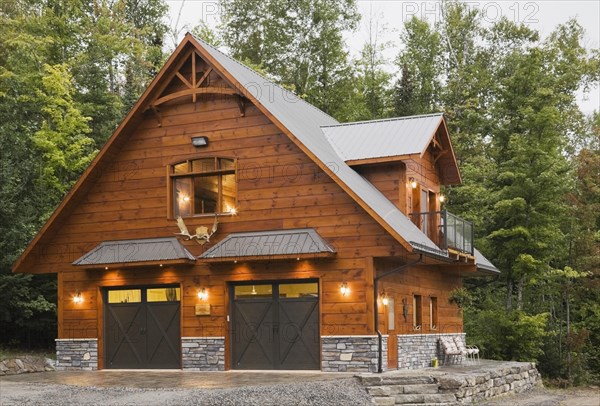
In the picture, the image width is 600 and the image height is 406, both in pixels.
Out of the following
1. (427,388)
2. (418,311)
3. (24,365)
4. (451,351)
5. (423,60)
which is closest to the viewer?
(427,388)

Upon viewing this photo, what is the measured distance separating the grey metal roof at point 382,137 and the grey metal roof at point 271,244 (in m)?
3.05

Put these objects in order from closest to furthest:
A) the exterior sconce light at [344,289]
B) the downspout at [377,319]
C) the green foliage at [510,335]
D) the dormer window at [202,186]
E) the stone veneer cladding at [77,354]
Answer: the downspout at [377,319] < the exterior sconce light at [344,289] < the dormer window at [202,186] < the stone veneer cladding at [77,354] < the green foliage at [510,335]

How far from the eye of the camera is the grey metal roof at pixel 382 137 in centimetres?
1970

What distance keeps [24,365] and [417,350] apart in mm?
10234

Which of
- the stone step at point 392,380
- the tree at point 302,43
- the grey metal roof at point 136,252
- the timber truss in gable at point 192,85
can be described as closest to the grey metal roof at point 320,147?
the timber truss in gable at point 192,85

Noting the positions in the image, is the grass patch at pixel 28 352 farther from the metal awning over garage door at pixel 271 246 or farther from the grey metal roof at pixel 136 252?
the metal awning over garage door at pixel 271 246

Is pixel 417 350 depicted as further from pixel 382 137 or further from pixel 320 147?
pixel 320 147

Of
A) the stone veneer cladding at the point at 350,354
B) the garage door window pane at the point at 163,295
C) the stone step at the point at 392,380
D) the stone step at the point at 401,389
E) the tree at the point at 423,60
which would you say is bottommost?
the stone step at the point at 401,389

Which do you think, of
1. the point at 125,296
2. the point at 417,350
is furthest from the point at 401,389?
the point at 125,296

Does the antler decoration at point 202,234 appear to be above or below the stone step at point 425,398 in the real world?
above

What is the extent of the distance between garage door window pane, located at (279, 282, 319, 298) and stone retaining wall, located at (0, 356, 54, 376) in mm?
6904

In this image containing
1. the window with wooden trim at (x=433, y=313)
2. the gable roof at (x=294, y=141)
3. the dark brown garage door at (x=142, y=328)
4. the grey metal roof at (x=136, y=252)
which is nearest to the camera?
the gable roof at (x=294, y=141)

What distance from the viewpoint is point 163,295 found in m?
19.9

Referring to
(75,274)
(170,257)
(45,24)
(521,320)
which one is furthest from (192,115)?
(45,24)
